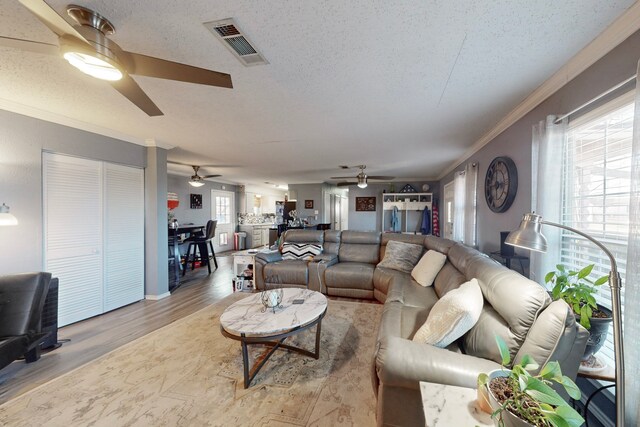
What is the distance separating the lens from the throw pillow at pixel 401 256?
138 inches

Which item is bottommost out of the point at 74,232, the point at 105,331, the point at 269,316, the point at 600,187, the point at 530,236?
the point at 105,331

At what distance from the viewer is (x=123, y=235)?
3.41 metres

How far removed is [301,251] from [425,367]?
313 cm

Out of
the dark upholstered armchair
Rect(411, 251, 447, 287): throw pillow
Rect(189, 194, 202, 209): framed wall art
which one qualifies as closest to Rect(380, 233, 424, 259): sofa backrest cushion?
Rect(411, 251, 447, 287): throw pillow

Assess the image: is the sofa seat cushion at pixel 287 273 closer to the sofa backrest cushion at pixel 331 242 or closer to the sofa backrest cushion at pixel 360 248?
the sofa backrest cushion at pixel 331 242

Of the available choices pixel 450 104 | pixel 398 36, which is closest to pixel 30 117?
pixel 398 36

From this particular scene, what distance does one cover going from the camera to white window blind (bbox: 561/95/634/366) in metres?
1.39

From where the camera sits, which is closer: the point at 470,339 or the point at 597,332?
the point at 597,332

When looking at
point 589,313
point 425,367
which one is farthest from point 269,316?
point 589,313

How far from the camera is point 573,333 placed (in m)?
1.07

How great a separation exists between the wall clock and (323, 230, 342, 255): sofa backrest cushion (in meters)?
2.33

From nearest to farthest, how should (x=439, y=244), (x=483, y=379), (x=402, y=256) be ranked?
1. (x=483, y=379)
2. (x=439, y=244)
3. (x=402, y=256)

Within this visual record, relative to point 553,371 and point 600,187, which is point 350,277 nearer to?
point 600,187

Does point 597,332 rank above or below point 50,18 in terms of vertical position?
below
